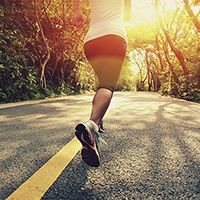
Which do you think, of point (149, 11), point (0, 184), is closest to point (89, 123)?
point (0, 184)

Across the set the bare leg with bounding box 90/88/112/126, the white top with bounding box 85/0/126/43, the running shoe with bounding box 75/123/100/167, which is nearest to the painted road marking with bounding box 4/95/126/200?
the running shoe with bounding box 75/123/100/167

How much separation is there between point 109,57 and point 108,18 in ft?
1.23

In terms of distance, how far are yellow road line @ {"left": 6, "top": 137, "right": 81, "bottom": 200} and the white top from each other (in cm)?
119

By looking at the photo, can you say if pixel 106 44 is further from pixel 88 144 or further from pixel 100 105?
pixel 88 144

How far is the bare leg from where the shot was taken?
1835mm

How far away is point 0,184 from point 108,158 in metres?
0.96

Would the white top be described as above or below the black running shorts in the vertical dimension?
above

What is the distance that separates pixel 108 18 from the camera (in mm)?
2035

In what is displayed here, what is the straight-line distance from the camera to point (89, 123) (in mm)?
1692

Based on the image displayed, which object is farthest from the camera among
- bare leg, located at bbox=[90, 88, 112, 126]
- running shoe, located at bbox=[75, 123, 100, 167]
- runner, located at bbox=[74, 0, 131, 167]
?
runner, located at bbox=[74, 0, 131, 167]

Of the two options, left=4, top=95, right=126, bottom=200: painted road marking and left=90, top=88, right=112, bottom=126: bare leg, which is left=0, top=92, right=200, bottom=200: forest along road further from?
left=90, top=88, right=112, bottom=126: bare leg

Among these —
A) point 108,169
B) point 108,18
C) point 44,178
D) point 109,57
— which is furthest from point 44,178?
point 108,18

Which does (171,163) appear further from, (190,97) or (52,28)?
(52,28)

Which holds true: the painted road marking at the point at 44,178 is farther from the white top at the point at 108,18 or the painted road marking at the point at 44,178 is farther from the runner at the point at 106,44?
the white top at the point at 108,18
